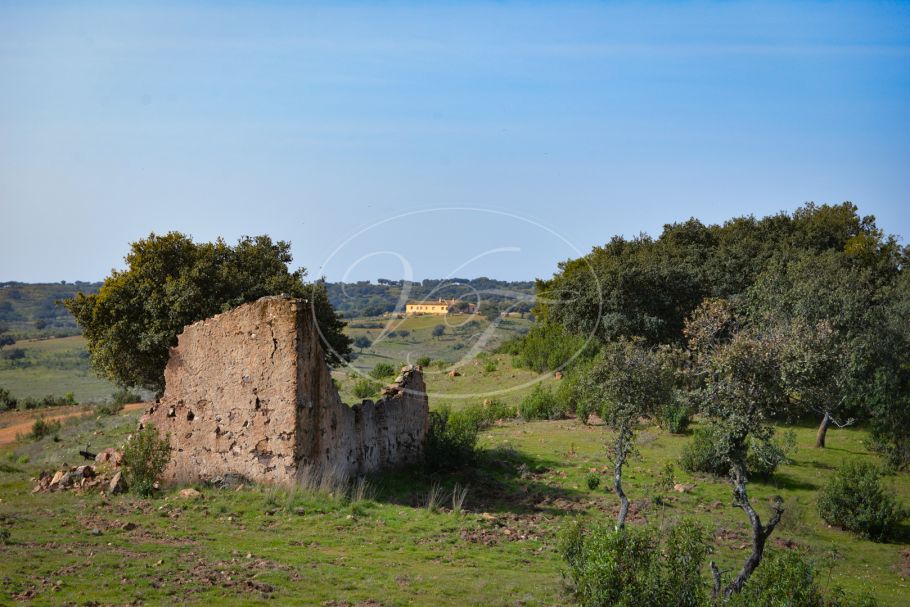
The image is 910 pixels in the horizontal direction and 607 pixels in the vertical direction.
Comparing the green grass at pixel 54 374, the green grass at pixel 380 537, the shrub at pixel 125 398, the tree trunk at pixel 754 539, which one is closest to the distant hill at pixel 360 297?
the green grass at pixel 54 374

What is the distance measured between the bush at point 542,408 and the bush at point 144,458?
1700cm

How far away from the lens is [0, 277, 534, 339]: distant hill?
105ft

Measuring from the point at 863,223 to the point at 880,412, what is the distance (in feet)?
84.4

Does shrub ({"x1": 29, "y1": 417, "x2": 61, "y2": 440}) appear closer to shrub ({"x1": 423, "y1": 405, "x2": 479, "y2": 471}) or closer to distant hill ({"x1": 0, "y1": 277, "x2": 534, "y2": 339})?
distant hill ({"x1": 0, "y1": 277, "x2": 534, "y2": 339})

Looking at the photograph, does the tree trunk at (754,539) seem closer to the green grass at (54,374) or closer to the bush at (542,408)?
the bush at (542,408)

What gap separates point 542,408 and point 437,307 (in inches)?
237

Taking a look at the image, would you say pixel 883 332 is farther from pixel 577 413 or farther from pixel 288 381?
pixel 288 381

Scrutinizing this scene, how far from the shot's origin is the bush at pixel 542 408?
31.3 metres

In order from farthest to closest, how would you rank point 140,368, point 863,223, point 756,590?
point 863,223
point 140,368
point 756,590

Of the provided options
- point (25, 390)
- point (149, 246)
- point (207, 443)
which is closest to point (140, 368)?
point (149, 246)

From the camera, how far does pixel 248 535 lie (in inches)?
535

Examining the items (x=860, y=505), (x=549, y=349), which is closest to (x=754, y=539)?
(x=860, y=505)

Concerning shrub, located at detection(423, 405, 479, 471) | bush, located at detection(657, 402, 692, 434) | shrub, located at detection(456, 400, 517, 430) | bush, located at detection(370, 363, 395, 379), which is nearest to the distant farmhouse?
shrub, located at detection(456, 400, 517, 430)

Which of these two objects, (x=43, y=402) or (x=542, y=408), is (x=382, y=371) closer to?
(x=542, y=408)
